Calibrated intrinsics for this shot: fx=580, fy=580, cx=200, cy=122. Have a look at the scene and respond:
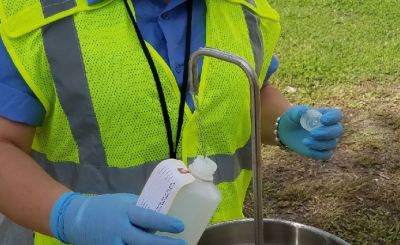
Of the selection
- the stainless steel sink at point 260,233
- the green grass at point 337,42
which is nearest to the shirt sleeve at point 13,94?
the stainless steel sink at point 260,233

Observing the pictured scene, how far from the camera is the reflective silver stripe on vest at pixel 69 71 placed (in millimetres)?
1186

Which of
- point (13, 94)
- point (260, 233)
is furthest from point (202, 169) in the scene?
point (13, 94)

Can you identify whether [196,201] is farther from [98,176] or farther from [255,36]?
[255,36]

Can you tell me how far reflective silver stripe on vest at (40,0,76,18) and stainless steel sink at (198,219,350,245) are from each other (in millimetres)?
535

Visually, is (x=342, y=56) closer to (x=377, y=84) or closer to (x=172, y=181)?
(x=377, y=84)

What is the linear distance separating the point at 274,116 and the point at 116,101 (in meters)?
0.50

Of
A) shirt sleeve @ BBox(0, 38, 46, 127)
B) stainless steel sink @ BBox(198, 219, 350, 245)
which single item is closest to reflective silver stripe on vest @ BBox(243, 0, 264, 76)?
stainless steel sink @ BBox(198, 219, 350, 245)

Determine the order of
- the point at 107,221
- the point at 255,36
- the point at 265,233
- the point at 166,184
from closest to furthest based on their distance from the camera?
the point at 166,184 < the point at 107,221 < the point at 265,233 < the point at 255,36

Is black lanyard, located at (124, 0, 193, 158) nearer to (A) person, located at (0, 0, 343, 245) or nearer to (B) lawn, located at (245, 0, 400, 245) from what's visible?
(A) person, located at (0, 0, 343, 245)

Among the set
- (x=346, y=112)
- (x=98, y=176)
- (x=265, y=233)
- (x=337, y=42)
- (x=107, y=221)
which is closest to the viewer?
(x=107, y=221)

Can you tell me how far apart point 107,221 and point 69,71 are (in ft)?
1.11

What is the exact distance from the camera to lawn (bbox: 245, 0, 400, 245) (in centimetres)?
294

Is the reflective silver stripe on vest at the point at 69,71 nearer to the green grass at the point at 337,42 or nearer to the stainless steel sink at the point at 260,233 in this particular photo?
the stainless steel sink at the point at 260,233

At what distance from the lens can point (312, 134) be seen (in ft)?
4.36
